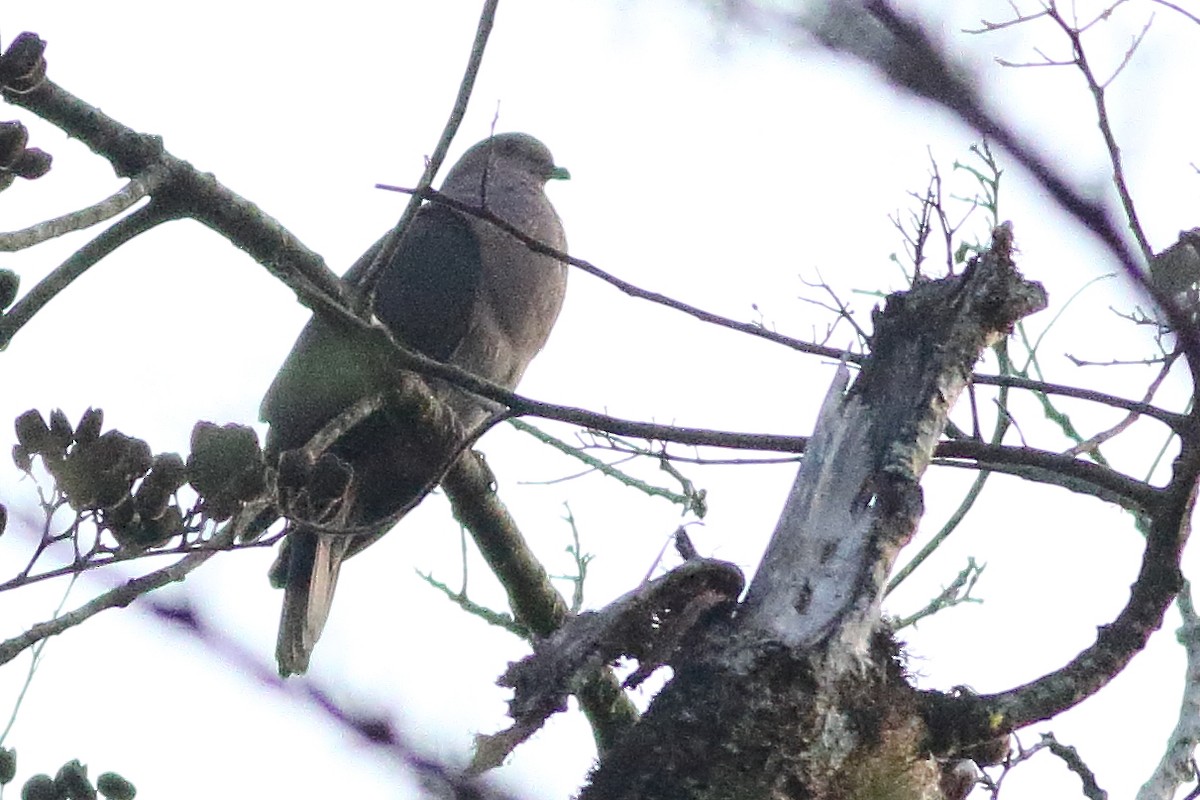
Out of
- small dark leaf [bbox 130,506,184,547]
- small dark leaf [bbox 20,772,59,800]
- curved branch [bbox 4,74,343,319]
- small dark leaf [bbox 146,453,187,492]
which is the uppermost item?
curved branch [bbox 4,74,343,319]

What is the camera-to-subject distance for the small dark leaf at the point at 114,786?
2145 mm

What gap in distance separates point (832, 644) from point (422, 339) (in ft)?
10.4

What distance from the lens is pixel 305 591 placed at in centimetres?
444

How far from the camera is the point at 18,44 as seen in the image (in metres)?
1.98

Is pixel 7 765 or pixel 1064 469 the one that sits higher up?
pixel 1064 469

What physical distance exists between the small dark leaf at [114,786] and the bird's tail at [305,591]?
2163mm

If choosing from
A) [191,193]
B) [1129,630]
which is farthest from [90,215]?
[1129,630]

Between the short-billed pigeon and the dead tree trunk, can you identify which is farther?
the short-billed pigeon

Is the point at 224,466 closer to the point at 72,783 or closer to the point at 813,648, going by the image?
the point at 72,783

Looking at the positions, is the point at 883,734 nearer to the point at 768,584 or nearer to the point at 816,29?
the point at 768,584

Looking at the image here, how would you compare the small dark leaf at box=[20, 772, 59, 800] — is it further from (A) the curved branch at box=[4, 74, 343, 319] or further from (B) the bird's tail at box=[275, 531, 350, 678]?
(B) the bird's tail at box=[275, 531, 350, 678]

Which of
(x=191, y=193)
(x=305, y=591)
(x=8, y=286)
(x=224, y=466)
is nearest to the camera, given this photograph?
(x=8, y=286)

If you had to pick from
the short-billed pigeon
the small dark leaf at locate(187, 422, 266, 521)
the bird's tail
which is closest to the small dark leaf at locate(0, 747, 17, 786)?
the small dark leaf at locate(187, 422, 266, 521)

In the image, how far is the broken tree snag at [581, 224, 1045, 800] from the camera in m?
2.00
